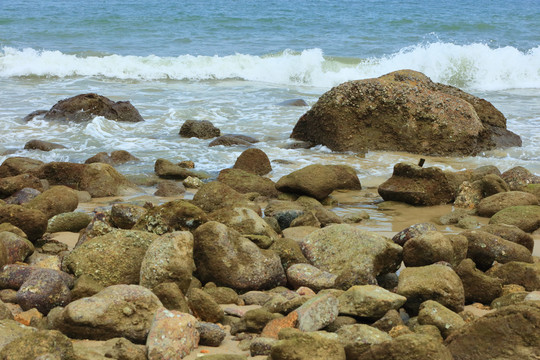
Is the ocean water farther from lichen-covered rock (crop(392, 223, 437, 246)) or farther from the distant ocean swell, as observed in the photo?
lichen-covered rock (crop(392, 223, 437, 246))

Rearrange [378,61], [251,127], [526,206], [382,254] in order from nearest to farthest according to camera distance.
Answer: [382,254]
[526,206]
[251,127]
[378,61]

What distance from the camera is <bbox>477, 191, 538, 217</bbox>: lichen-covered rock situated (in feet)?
20.9

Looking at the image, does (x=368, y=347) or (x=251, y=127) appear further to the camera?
(x=251, y=127)

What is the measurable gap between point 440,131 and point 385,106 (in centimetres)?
87

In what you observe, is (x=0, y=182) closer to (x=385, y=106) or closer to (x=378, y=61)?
(x=385, y=106)

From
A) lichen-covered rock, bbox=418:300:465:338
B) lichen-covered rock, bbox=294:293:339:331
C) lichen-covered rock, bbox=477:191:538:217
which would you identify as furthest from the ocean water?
lichen-covered rock, bbox=294:293:339:331

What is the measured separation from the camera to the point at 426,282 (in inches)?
155

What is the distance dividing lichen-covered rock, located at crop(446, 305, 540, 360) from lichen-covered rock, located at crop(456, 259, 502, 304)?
1028 millimetres

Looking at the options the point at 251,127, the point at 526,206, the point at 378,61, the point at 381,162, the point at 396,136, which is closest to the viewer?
the point at 526,206

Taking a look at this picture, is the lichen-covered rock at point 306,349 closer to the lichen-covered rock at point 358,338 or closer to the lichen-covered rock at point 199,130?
the lichen-covered rock at point 358,338

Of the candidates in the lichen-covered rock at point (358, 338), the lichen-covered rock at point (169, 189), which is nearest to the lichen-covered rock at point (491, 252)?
the lichen-covered rock at point (358, 338)

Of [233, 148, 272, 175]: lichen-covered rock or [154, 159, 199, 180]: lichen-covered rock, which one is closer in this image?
[154, 159, 199, 180]: lichen-covered rock

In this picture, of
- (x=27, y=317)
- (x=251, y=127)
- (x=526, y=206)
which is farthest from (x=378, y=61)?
(x=27, y=317)

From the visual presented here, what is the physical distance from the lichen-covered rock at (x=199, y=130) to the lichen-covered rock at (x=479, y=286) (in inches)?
257
